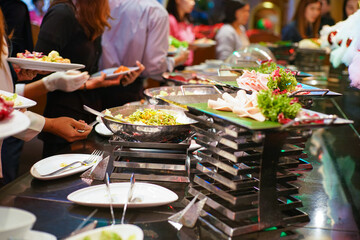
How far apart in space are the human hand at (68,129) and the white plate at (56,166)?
29 cm

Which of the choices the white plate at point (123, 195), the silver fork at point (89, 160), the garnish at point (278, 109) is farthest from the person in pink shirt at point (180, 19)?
the garnish at point (278, 109)

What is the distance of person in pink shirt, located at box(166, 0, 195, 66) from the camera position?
547cm

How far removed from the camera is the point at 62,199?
1.37 meters

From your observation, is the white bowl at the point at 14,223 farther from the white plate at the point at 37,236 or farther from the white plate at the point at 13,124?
the white plate at the point at 13,124

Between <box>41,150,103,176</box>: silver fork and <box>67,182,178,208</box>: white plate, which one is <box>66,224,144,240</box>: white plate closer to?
<box>67,182,178,208</box>: white plate

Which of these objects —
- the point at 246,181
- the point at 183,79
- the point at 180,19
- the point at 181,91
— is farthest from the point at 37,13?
the point at 246,181

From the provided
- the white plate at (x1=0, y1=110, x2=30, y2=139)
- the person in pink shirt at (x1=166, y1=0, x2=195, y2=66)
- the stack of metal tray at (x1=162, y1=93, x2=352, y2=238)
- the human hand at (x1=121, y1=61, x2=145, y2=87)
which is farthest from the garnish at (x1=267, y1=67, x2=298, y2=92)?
the person in pink shirt at (x1=166, y1=0, x2=195, y2=66)

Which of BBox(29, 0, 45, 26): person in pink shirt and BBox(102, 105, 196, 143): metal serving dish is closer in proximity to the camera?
BBox(102, 105, 196, 143): metal serving dish

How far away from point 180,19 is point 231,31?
2.70 ft

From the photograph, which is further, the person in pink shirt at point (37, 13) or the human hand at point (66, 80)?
the person in pink shirt at point (37, 13)

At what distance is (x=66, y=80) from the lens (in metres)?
2.34

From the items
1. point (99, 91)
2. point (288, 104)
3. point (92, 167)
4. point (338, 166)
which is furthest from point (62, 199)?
point (99, 91)

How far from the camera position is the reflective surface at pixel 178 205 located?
120cm

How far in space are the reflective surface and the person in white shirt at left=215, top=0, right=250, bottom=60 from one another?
4140 mm
